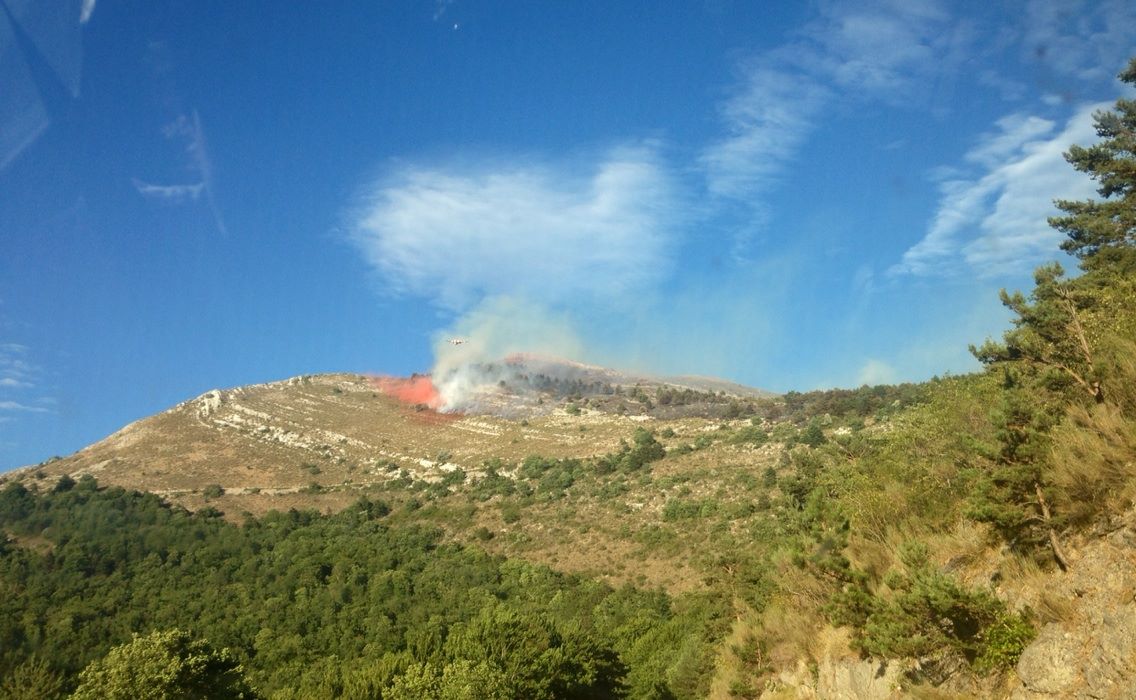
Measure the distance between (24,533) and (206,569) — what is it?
30395mm

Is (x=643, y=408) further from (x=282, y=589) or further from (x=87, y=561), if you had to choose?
(x=87, y=561)

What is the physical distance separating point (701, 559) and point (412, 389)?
83.0m

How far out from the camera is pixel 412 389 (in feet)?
407

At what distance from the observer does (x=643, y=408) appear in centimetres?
10350

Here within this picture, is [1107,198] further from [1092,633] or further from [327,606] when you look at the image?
[327,606]

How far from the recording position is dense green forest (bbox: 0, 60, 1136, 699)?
14.5 meters

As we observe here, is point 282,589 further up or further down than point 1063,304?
further down

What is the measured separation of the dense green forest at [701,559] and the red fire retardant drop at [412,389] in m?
34.3

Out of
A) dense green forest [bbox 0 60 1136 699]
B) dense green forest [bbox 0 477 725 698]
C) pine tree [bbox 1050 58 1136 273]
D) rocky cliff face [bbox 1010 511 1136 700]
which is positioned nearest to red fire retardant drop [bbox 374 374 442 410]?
dense green forest [bbox 0 60 1136 699]

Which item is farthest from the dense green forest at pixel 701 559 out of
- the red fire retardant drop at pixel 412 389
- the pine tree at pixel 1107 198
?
the red fire retardant drop at pixel 412 389

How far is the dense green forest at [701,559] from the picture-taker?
47.5 ft

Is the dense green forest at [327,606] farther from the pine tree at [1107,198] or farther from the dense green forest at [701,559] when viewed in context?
the pine tree at [1107,198]

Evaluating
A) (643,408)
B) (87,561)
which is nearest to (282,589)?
(87,561)

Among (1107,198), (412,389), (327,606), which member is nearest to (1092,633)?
(1107,198)
